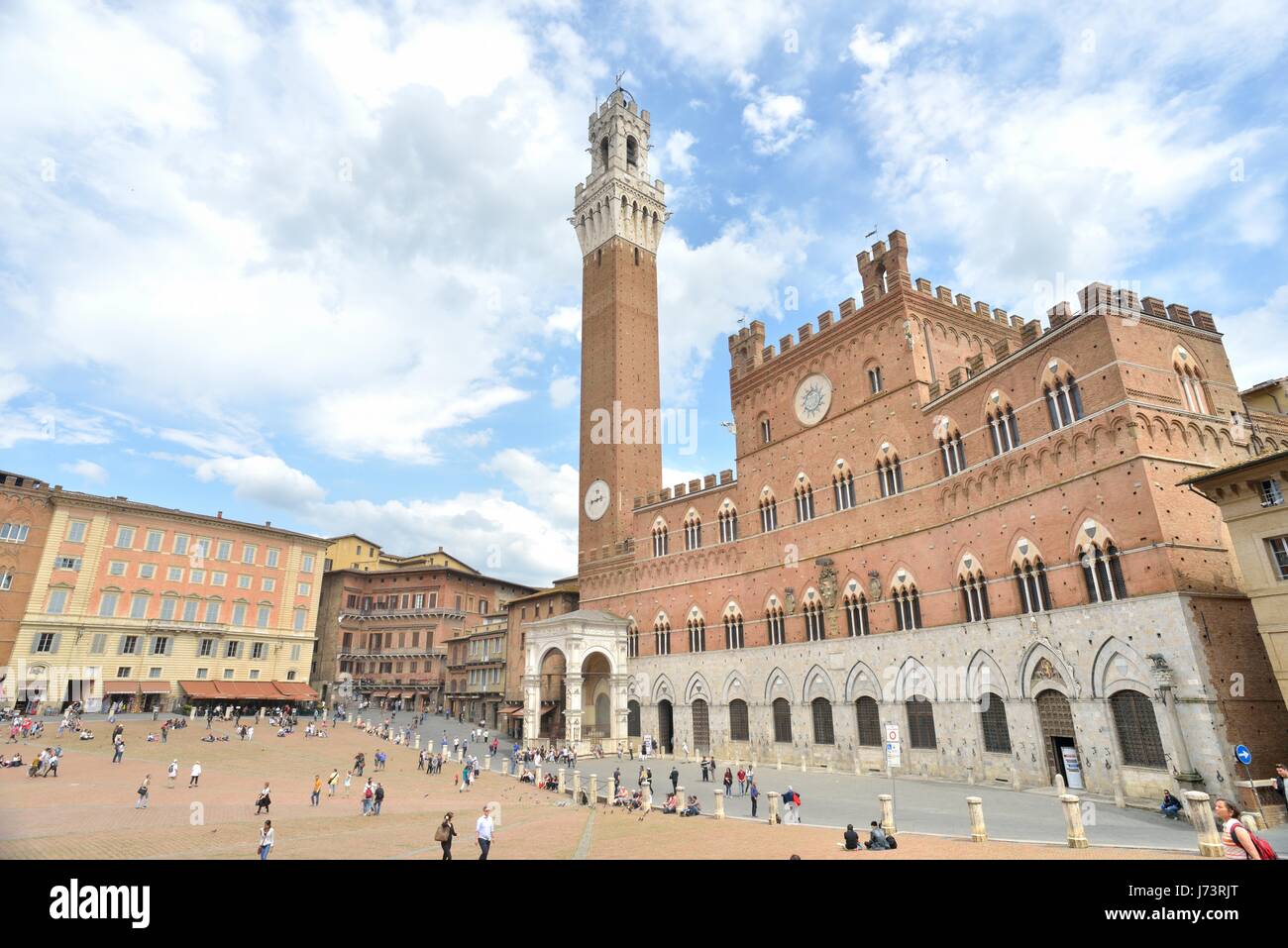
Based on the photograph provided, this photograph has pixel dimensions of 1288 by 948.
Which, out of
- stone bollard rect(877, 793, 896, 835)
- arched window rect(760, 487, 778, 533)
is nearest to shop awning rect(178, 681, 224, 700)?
arched window rect(760, 487, 778, 533)

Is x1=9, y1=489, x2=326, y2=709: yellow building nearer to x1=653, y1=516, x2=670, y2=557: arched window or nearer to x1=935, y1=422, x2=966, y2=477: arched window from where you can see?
x1=653, y1=516, x2=670, y2=557: arched window

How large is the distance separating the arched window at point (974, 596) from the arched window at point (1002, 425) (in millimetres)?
4964

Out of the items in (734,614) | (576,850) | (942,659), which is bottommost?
(576,850)

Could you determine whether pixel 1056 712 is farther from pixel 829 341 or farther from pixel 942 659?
pixel 829 341

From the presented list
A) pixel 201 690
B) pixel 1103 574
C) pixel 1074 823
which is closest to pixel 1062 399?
pixel 1103 574

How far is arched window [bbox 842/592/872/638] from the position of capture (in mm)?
30812

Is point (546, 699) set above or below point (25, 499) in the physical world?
below

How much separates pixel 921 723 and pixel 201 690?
48.8 meters

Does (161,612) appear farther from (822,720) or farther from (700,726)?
(822,720)

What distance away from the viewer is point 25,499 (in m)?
45.3

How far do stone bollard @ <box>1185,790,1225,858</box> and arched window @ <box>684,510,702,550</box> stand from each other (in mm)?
29421
